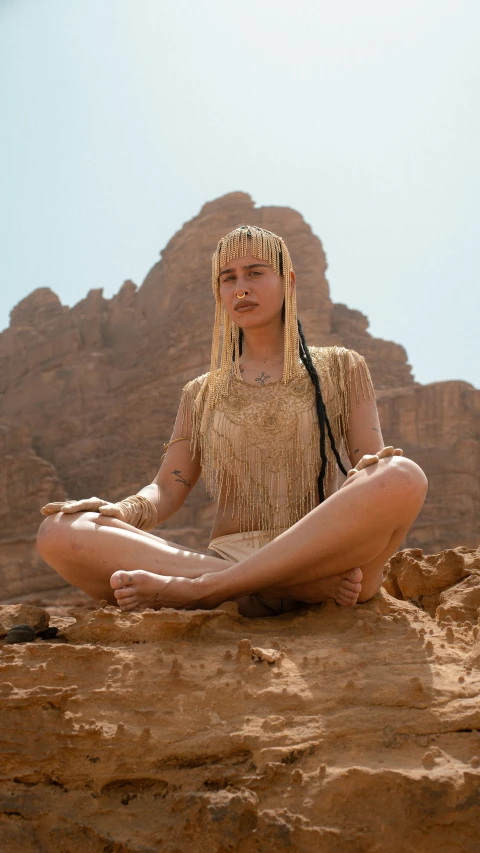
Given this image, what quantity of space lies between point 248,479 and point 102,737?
1556 millimetres

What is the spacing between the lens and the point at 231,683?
2.29 m

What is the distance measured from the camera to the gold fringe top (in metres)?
3.52

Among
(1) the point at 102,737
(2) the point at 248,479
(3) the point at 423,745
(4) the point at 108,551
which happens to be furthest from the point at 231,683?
(2) the point at 248,479

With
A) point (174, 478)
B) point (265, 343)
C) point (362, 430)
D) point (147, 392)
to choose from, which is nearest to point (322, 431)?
point (362, 430)

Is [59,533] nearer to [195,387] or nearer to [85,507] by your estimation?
[85,507]

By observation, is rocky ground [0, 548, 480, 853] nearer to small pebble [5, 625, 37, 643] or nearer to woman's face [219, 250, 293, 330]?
small pebble [5, 625, 37, 643]

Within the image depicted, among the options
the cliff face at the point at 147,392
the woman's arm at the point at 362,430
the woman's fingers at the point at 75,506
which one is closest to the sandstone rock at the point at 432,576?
the woman's arm at the point at 362,430

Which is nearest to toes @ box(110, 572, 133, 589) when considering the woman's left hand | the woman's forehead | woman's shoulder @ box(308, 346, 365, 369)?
the woman's left hand

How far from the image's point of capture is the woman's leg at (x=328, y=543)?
2.81 m

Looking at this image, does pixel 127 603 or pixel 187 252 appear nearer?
pixel 127 603

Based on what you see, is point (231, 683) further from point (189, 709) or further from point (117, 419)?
point (117, 419)

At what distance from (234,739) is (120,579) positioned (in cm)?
82

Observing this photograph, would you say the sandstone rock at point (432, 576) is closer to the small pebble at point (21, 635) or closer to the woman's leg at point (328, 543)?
the woman's leg at point (328, 543)

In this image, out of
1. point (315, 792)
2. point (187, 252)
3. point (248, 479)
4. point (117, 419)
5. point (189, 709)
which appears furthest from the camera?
point (187, 252)
